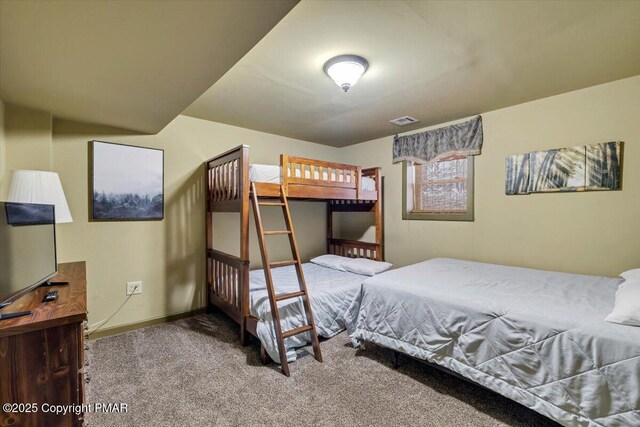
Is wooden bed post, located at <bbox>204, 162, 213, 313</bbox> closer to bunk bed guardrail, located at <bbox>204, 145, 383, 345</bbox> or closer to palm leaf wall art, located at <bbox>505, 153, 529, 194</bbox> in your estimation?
bunk bed guardrail, located at <bbox>204, 145, 383, 345</bbox>

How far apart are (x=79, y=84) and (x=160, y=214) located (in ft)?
4.75

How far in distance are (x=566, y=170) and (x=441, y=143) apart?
3.99 feet

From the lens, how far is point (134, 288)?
2.81m

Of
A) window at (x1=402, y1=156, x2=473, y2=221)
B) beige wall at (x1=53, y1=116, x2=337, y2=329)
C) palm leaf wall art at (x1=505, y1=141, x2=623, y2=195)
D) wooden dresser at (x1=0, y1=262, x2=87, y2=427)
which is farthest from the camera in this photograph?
window at (x1=402, y1=156, x2=473, y2=221)

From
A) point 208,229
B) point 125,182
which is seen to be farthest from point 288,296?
point 125,182

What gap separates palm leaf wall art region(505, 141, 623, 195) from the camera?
2.37 meters

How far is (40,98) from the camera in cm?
200

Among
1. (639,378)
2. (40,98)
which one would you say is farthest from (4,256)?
(639,378)

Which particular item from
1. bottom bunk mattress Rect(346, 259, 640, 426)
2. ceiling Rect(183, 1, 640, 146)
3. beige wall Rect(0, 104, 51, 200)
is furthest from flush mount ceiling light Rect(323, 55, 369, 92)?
beige wall Rect(0, 104, 51, 200)

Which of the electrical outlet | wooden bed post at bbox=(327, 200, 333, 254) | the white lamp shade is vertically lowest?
the electrical outlet

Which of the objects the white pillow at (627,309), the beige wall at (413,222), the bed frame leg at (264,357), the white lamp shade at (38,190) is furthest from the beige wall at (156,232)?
the white pillow at (627,309)

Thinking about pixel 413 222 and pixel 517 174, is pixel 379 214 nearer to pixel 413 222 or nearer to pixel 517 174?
pixel 413 222

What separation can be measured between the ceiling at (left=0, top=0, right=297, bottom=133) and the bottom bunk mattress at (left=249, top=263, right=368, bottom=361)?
172 cm

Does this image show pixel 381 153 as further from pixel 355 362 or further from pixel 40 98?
pixel 40 98
